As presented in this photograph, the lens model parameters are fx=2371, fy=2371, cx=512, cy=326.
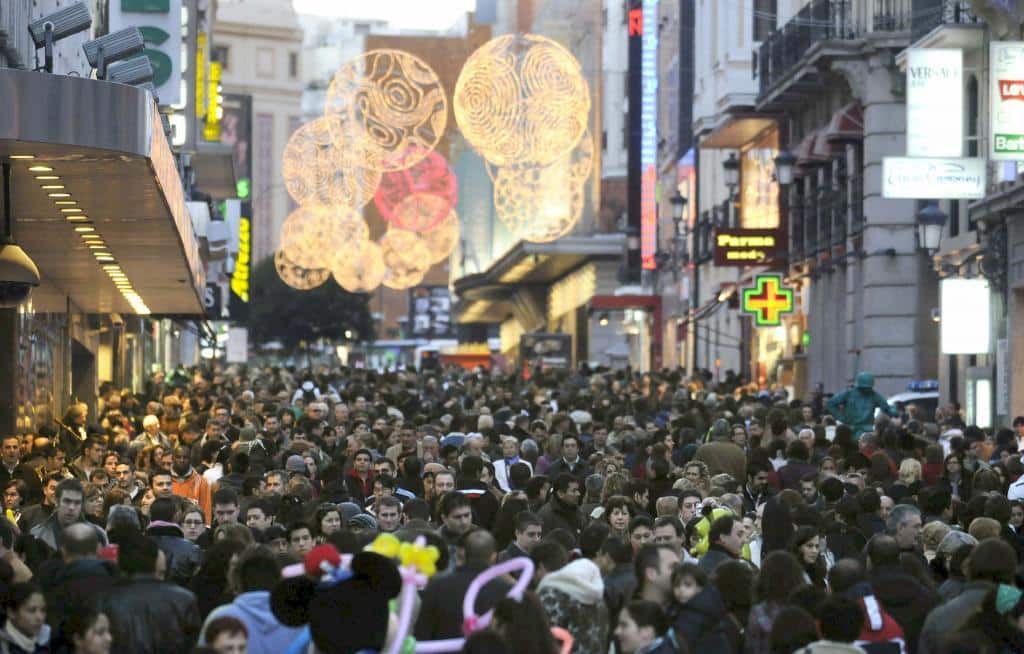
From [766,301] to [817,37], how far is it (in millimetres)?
4789

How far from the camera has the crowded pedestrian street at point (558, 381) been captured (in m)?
10.0

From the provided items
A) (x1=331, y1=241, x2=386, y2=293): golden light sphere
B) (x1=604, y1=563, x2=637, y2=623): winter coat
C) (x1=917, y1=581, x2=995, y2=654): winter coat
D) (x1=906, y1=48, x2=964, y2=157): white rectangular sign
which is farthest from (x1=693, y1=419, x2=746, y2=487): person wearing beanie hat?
(x1=331, y1=241, x2=386, y2=293): golden light sphere

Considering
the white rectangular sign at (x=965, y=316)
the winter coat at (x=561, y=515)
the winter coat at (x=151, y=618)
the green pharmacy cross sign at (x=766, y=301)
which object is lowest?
the winter coat at (x=151, y=618)

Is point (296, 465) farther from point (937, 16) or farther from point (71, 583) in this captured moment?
point (937, 16)

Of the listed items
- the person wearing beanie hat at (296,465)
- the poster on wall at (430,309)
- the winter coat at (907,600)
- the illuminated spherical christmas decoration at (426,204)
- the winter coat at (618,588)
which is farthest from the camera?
the poster on wall at (430,309)

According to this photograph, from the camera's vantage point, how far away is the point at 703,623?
32.4 ft

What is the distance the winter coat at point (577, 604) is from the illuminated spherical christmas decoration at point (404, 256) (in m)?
38.1

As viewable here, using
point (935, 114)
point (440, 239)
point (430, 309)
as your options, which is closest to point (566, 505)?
point (935, 114)

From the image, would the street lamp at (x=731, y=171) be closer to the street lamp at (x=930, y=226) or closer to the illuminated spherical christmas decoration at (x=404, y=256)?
the illuminated spherical christmas decoration at (x=404, y=256)

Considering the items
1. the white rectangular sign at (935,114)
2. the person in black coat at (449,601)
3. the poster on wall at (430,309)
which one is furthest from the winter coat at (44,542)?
the poster on wall at (430,309)

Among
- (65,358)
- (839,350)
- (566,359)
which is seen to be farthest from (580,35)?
(65,358)

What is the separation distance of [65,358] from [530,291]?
64.1 m

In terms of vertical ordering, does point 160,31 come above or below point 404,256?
above

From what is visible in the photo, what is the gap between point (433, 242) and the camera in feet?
165
